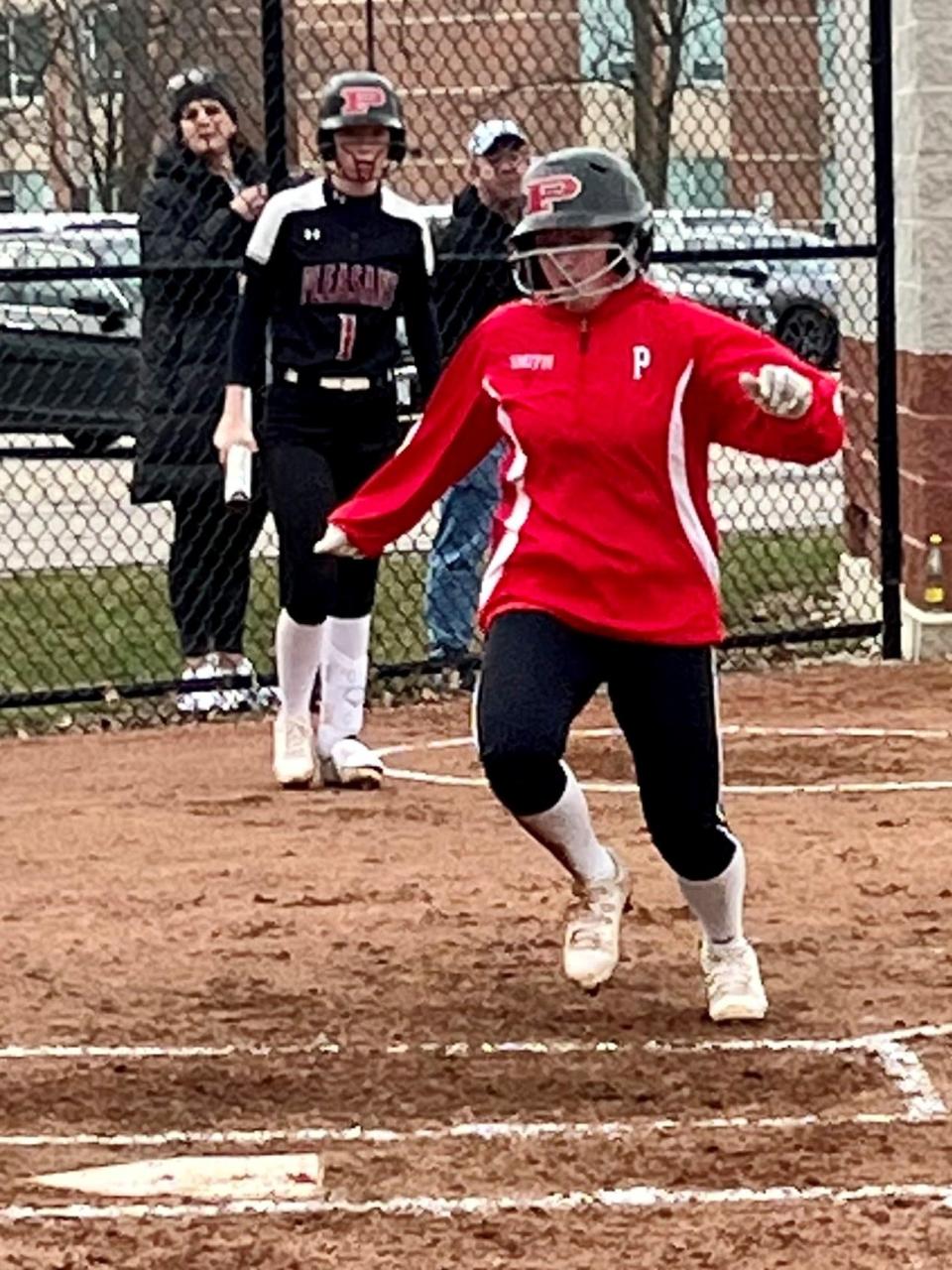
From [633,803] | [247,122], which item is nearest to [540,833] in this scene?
[633,803]

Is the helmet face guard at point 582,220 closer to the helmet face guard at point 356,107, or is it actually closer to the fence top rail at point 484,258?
the helmet face guard at point 356,107

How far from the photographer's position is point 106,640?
12.8m

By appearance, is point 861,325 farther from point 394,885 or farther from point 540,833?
point 540,833

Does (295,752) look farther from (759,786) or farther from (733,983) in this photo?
(733,983)

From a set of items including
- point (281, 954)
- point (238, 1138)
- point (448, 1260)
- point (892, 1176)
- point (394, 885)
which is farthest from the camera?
point (394, 885)

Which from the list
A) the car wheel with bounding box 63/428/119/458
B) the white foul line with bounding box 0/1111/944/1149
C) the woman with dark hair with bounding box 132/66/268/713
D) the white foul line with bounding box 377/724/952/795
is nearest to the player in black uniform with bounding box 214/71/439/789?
the white foul line with bounding box 377/724/952/795

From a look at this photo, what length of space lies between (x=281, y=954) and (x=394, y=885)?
2.89 ft

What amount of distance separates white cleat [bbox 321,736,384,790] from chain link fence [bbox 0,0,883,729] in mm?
1754

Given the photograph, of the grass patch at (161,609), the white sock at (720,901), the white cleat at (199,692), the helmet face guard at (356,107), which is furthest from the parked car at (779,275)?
the white sock at (720,901)

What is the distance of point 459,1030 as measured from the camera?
20.8 feet

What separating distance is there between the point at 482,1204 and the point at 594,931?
1509 mm

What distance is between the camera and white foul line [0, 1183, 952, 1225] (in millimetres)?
5000

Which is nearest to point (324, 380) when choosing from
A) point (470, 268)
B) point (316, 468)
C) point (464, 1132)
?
point (316, 468)

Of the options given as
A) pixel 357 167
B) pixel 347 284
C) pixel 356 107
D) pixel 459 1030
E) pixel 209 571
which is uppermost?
pixel 356 107
